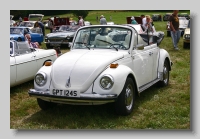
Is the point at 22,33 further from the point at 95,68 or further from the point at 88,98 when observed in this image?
the point at 88,98

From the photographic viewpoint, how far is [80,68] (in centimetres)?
552

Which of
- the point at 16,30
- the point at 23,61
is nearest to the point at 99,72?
the point at 23,61

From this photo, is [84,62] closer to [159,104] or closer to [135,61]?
[135,61]

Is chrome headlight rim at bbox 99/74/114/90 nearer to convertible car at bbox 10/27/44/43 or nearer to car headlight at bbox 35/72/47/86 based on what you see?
car headlight at bbox 35/72/47/86

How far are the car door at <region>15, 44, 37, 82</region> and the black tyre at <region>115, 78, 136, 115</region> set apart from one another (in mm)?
3146

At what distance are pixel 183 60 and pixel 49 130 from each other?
8007 mm

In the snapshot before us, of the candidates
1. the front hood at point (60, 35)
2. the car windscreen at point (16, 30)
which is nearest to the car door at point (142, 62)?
the front hood at point (60, 35)

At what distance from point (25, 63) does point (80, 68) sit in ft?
9.55

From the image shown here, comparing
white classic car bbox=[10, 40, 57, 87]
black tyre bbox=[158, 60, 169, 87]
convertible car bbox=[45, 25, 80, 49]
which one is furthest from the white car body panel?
convertible car bbox=[45, 25, 80, 49]

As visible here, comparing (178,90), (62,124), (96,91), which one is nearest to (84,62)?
(96,91)

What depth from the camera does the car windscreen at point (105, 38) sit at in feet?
21.3

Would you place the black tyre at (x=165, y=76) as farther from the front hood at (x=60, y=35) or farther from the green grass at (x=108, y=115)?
the front hood at (x=60, y=35)

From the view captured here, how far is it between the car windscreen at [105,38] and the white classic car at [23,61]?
175cm

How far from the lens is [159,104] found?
6.52 metres
